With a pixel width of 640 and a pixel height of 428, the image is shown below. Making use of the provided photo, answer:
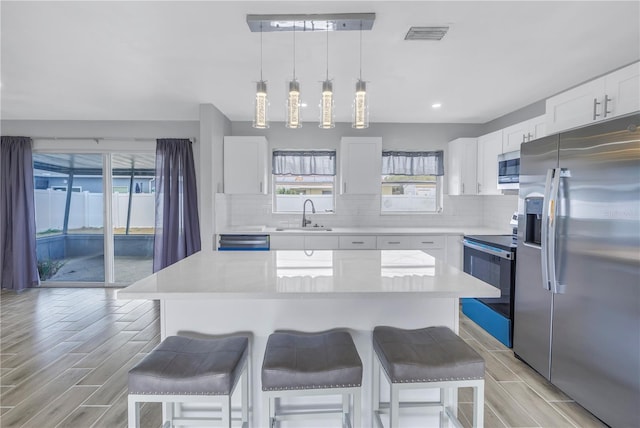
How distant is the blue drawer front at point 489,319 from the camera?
2.95 metres

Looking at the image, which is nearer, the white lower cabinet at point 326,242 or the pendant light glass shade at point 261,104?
the pendant light glass shade at point 261,104

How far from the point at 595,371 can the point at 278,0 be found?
289cm

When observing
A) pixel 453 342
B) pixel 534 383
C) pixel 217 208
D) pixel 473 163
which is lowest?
pixel 534 383

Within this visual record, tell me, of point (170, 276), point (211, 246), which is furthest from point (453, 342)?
point (211, 246)

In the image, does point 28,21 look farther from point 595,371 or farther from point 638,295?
point 595,371

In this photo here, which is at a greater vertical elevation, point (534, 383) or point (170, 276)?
point (170, 276)

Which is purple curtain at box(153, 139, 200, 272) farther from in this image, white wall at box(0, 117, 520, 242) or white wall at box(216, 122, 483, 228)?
white wall at box(216, 122, 483, 228)

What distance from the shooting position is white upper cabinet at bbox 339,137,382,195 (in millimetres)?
4359

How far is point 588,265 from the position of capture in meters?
2.04

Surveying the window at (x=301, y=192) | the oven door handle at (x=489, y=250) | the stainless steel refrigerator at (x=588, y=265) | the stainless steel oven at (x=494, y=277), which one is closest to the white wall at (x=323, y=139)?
the window at (x=301, y=192)

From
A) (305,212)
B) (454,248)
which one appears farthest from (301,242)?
(454,248)

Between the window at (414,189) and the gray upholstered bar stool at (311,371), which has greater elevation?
the window at (414,189)

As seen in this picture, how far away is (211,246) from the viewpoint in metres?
3.97

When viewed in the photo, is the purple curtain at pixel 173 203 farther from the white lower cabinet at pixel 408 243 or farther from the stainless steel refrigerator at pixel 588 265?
the stainless steel refrigerator at pixel 588 265
